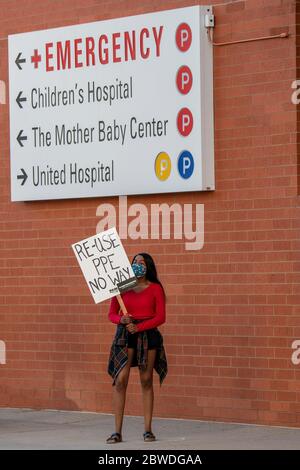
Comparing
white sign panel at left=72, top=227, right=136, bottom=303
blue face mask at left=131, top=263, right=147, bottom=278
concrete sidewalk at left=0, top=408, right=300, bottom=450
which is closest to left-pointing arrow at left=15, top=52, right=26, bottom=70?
white sign panel at left=72, top=227, right=136, bottom=303

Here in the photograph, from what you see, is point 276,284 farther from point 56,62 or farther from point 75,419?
point 56,62

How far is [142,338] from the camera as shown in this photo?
13.4 m

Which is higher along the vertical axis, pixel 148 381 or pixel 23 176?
pixel 23 176

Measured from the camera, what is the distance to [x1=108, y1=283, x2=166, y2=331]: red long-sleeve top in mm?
13344

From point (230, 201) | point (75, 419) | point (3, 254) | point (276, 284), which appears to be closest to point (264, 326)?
point (276, 284)

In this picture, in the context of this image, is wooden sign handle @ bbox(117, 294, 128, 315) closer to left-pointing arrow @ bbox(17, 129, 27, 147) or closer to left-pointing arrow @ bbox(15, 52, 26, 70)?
left-pointing arrow @ bbox(17, 129, 27, 147)

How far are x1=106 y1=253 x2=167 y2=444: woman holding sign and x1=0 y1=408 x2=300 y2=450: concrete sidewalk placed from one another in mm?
462

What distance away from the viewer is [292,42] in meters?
14.5

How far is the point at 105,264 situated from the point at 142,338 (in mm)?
850

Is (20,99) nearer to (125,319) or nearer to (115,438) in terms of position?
(125,319)

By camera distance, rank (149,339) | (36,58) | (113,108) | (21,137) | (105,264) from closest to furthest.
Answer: (149,339) → (105,264) → (113,108) → (36,58) → (21,137)

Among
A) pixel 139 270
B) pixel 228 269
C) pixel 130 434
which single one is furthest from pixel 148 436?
pixel 228 269

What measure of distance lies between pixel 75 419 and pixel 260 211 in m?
3.40

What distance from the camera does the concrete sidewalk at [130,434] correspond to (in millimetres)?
13413
